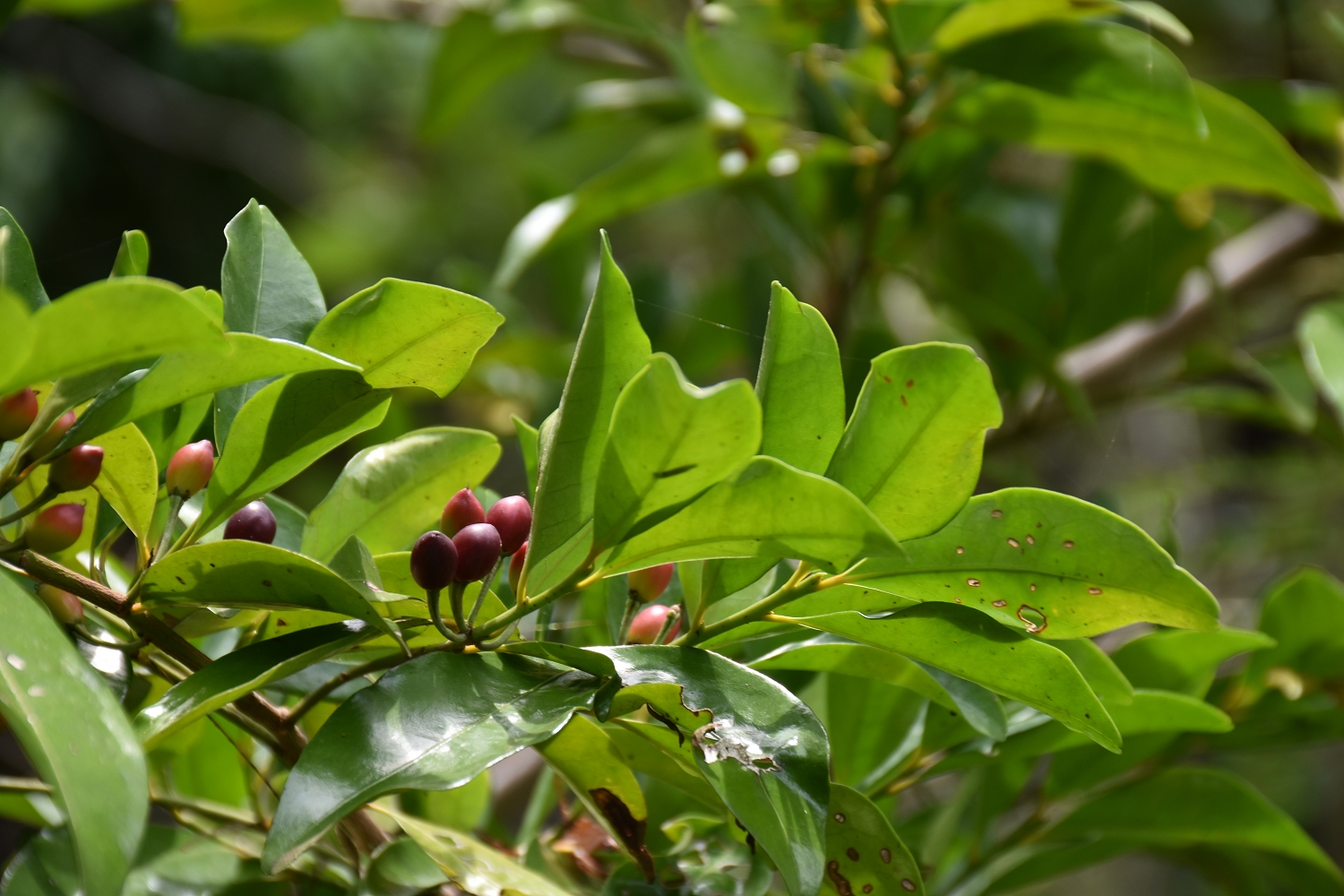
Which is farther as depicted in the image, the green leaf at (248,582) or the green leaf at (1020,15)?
the green leaf at (1020,15)

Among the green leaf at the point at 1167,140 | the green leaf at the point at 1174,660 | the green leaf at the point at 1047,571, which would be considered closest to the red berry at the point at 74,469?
the green leaf at the point at 1047,571

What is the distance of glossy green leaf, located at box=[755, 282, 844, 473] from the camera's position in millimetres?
291

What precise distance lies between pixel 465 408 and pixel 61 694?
86 centimetres

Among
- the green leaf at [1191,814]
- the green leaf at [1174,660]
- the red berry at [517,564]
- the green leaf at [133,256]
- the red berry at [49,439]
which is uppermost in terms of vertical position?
the green leaf at [133,256]

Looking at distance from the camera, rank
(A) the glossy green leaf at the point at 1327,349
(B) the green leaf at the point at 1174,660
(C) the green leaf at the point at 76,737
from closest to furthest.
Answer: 1. (C) the green leaf at the point at 76,737
2. (B) the green leaf at the point at 1174,660
3. (A) the glossy green leaf at the point at 1327,349

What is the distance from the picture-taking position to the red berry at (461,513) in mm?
312

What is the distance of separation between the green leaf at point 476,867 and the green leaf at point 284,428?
0.40 ft

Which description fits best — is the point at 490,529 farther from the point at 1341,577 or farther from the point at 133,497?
the point at 1341,577

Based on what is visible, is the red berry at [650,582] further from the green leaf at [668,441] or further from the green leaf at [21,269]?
the green leaf at [21,269]

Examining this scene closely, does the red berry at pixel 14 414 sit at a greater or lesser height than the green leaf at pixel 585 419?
greater

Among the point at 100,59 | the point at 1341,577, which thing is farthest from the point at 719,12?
the point at 100,59

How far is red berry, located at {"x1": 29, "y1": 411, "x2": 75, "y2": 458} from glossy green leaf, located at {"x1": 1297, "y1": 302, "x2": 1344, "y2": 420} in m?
0.57

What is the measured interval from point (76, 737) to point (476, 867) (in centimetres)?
17

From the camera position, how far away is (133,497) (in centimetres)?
31
